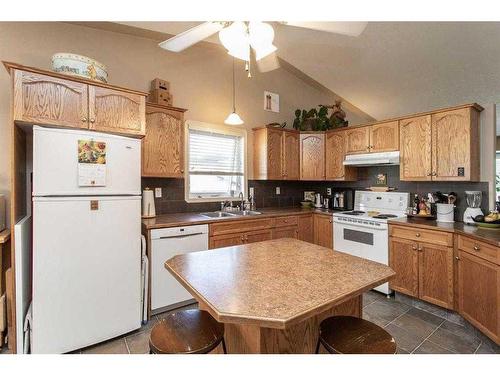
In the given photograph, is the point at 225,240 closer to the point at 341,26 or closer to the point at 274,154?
the point at 274,154

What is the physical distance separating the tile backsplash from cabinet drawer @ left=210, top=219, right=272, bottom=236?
0.69 metres

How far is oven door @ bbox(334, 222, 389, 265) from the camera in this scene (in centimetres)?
285

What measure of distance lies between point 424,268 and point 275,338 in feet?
6.95

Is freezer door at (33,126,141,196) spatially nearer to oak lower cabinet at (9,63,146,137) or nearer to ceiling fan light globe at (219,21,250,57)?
oak lower cabinet at (9,63,146,137)

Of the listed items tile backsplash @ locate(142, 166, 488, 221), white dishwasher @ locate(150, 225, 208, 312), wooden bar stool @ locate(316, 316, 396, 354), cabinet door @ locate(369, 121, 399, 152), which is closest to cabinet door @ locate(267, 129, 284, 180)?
tile backsplash @ locate(142, 166, 488, 221)

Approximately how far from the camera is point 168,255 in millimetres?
2459

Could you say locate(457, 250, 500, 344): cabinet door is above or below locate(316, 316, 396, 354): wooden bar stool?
below

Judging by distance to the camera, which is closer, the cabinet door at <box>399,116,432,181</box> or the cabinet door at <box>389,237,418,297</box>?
the cabinet door at <box>389,237,418,297</box>

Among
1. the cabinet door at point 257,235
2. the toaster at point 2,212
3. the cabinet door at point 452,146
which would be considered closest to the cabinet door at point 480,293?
the cabinet door at point 452,146

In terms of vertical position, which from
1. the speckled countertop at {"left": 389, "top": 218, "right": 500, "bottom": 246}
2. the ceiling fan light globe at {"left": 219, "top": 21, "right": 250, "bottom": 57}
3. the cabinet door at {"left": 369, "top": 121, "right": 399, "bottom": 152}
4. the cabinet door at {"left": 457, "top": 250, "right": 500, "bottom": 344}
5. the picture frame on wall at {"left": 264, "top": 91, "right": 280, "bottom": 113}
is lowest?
the cabinet door at {"left": 457, "top": 250, "right": 500, "bottom": 344}
